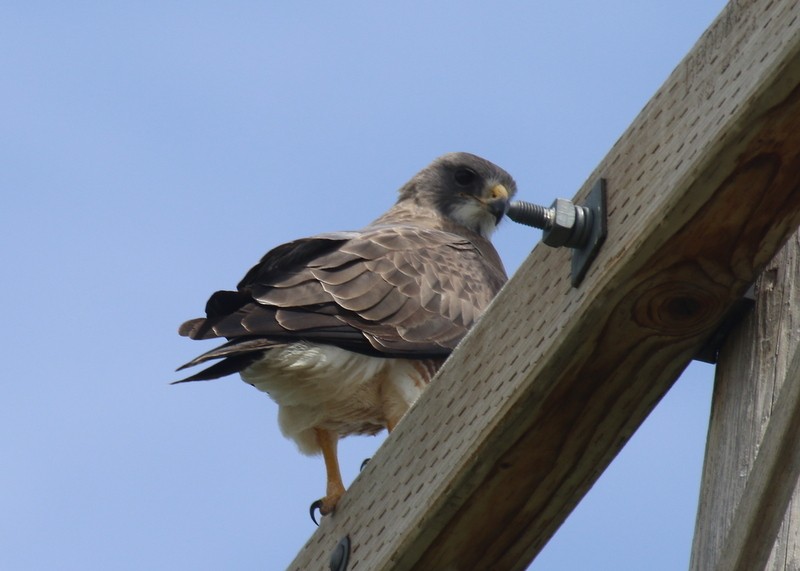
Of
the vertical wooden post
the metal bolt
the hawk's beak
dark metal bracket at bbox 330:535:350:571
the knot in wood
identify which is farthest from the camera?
the hawk's beak

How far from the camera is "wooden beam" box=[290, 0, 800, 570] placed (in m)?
1.86

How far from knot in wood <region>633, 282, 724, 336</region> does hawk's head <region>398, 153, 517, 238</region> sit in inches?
197

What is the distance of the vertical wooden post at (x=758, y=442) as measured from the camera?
5.97 ft

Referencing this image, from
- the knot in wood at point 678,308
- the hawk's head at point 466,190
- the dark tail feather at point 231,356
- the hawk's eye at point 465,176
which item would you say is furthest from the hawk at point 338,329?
the knot in wood at point 678,308

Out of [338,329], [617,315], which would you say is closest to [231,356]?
[338,329]

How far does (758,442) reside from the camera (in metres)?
2.06

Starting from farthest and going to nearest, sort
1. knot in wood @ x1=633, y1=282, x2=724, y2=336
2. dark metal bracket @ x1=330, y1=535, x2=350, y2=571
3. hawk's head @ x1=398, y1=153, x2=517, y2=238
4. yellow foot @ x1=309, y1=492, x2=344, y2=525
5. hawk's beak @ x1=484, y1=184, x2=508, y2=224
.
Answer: hawk's head @ x1=398, y1=153, x2=517, y2=238
hawk's beak @ x1=484, y1=184, x2=508, y2=224
yellow foot @ x1=309, y1=492, x2=344, y2=525
dark metal bracket @ x1=330, y1=535, x2=350, y2=571
knot in wood @ x1=633, y1=282, x2=724, y2=336

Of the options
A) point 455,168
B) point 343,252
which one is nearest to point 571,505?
point 343,252

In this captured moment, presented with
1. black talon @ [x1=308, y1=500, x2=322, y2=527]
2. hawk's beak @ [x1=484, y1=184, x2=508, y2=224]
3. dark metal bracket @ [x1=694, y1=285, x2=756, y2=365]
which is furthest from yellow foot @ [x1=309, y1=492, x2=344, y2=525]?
hawk's beak @ [x1=484, y1=184, x2=508, y2=224]

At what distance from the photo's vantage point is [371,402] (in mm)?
5031

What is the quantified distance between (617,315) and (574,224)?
7.5 inches

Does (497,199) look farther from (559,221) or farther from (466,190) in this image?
(559,221)

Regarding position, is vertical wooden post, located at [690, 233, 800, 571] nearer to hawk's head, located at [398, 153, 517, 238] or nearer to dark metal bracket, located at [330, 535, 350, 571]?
dark metal bracket, located at [330, 535, 350, 571]

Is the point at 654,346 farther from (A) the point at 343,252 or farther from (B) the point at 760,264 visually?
(A) the point at 343,252
